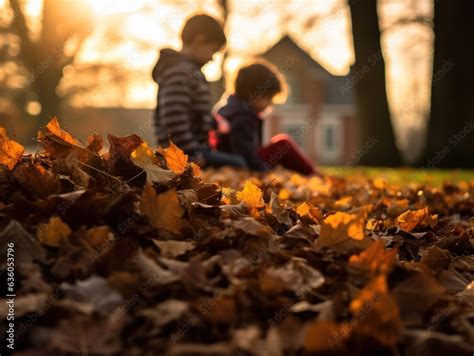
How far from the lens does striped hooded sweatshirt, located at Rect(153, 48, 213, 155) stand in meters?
5.52

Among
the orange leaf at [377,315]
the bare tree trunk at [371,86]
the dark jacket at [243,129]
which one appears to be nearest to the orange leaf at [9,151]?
the orange leaf at [377,315]

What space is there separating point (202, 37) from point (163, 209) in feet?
13.5

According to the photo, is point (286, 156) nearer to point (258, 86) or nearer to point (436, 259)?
point (258, 86)

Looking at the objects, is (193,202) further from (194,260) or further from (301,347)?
(301,347)

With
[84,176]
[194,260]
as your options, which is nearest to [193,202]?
[84,176]

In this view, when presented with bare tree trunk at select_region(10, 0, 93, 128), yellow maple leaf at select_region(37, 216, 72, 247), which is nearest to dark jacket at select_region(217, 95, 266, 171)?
yellow maple leaf at select_region(37, 216, 72, 247)

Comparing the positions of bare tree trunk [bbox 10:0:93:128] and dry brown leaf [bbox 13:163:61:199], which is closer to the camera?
Result: dry brown leaf [bbox 13:163:61:199]

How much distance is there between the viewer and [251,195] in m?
2.10

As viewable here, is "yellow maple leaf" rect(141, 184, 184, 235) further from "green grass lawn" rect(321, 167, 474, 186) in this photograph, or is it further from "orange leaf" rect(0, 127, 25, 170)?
"green grass lawn" rect(321, 167, 474, 186)

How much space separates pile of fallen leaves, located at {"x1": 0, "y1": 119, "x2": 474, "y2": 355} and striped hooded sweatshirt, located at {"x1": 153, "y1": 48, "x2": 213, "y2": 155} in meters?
3.36

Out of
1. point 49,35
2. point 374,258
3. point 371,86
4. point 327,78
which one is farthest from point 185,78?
point 327,78

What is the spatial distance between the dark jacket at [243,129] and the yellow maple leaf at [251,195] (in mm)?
4510

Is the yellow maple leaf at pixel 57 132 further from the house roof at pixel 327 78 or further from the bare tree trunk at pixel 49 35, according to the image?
the house roof at pixel 327 78

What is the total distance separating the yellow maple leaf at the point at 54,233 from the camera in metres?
1.52
